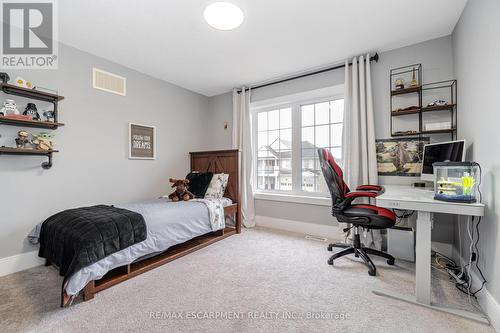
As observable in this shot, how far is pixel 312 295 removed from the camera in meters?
1.71

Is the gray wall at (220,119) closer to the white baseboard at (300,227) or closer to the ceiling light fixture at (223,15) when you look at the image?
the white baseboard at (300,227)

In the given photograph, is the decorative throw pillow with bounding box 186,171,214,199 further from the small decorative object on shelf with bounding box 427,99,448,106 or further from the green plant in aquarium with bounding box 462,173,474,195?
the small decorative object on shelf with bounding box 427,99,448,106

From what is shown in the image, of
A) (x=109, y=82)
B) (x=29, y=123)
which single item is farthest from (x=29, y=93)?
(x=109, y=82)

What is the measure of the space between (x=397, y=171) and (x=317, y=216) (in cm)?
118

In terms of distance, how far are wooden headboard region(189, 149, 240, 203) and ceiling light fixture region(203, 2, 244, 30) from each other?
1.77m

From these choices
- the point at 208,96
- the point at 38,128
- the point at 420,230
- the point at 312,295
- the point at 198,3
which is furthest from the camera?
the point at 208,96

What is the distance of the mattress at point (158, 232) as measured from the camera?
162cm

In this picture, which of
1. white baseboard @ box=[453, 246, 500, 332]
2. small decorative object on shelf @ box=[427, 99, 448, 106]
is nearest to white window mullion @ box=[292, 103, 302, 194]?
small decorative object on shelf @ box=[427, 99, 448, 106]

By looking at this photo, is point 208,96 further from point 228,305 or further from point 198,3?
point 228,305

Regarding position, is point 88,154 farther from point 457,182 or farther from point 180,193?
point 457,182

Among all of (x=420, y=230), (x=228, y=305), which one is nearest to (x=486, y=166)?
(x=420, y=230)

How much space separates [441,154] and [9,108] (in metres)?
4.13

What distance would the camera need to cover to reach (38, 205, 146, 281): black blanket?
5.34 feet

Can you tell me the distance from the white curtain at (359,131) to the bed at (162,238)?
5.38 feet
